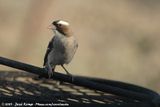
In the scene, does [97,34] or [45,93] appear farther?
[97,34]

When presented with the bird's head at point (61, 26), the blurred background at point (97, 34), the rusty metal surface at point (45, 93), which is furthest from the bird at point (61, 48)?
the blurred background at point (97, 34)

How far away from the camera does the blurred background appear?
22.2 feet

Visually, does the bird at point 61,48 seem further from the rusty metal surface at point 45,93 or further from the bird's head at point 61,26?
the rusty metal surface at point 45,93

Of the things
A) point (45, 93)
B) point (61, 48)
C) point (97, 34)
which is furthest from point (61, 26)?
point (97, 34)

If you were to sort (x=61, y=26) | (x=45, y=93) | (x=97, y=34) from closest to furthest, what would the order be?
(x=45, y=93), (x=61, y=26), (x=97, y=34)

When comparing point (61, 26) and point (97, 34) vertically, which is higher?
point (61, 26)

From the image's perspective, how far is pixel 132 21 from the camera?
8.20 m

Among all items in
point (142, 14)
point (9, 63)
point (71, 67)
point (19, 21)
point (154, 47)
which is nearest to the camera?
point (9, 63)

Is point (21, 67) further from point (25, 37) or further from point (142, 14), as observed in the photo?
point (142, 14)

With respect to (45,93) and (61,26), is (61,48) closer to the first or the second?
(61,26)

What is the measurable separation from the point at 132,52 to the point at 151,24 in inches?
39.3

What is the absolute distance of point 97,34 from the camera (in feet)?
25.4

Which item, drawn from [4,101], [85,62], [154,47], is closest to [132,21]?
[154,47]

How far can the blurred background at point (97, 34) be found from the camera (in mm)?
6770
